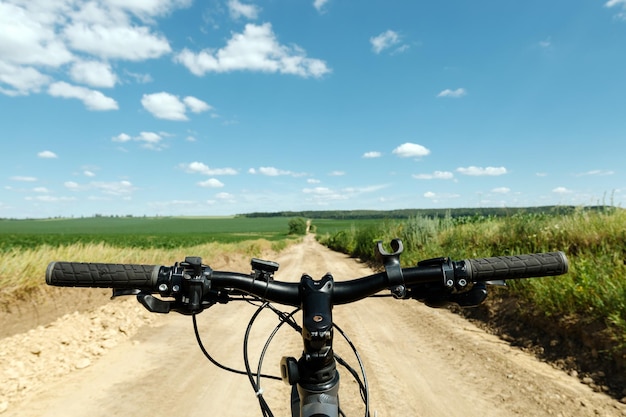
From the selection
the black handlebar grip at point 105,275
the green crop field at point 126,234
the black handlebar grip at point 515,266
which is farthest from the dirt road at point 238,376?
the green crop field at point 126,234

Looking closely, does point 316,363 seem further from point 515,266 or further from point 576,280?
point 576,280

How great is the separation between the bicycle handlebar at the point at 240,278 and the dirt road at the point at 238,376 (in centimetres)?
257

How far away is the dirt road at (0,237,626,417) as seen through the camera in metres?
3.61

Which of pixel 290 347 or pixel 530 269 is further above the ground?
pixel 530 269

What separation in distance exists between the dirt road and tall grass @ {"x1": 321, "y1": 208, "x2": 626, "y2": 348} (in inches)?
39.4

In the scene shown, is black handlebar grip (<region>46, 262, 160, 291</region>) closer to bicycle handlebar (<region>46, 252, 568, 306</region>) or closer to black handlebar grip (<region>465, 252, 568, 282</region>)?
bicycle handlebar (<region>46, 252, 568, 306</region>)

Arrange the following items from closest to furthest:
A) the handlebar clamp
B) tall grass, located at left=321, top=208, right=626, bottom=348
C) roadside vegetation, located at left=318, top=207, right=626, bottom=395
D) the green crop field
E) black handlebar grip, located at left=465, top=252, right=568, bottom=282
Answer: the handlebar clamp < black handlebar grip, located at left=465, top=252, right=568, bottom=282 < roadside vegetation, located at left=318, top=207, right=626, bottom=395 < tall grass, located at left=321, top=208, right=626, bottom=348 < the green crop field

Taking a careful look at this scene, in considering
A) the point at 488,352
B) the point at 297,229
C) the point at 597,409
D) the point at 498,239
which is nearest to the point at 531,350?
the point at 488,352

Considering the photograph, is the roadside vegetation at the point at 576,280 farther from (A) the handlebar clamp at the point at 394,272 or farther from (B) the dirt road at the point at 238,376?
(A) the handlebar clamp at the point at 394,272

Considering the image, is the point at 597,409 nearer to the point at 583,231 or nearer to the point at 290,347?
the point at 290,347

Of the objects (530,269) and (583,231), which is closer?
(530,269)

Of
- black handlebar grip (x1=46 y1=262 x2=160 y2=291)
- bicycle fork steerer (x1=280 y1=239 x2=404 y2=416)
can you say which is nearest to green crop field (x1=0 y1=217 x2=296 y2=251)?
black handlebar grip (x1=46 y1=262 x2=160 y2=291)

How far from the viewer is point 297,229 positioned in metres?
90.4

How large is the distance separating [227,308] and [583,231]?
790 cm
